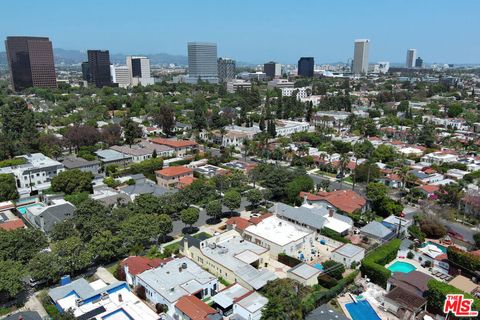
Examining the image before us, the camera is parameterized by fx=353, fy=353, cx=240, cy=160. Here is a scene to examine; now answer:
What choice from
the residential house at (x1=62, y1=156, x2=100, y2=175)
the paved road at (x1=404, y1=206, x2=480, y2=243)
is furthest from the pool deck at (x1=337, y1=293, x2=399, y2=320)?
the residential house at (x1=62, y1=156, x2=100, y2=175)

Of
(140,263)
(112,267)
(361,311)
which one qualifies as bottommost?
(361,311)

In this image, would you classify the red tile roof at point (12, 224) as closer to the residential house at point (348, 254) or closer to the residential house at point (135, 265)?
the residential house at point (135, 265)

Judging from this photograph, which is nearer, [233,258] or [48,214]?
[233,258]

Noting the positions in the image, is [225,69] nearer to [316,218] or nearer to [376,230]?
[316,218]

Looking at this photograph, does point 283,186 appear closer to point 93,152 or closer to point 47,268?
point 47,268

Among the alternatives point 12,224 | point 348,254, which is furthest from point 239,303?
point 12,224

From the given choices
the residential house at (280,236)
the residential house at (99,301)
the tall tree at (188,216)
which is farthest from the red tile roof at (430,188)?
the residential house at (99,301)
